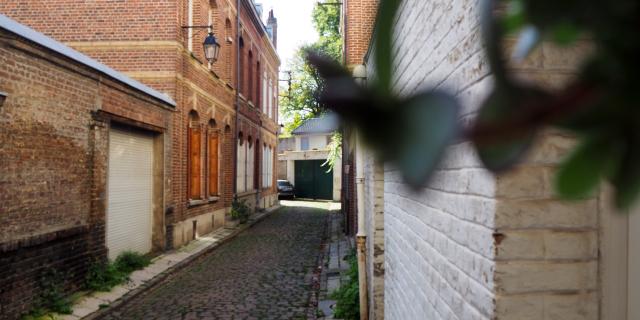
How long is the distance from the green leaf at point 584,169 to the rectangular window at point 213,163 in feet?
55.5

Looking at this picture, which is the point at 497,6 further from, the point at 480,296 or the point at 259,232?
the point at 259,232

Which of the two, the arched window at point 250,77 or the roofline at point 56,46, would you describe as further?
the arched window at point 250,77

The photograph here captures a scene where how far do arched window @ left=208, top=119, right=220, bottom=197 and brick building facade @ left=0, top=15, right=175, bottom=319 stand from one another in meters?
6.91

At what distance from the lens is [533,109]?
0.31 m

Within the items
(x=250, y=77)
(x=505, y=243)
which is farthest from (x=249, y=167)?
(x=505, y=243)

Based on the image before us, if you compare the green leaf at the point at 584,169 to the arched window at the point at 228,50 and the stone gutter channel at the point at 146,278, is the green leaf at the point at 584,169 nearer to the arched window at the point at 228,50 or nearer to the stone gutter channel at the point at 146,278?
the stone gutter channel at the point at 146,278

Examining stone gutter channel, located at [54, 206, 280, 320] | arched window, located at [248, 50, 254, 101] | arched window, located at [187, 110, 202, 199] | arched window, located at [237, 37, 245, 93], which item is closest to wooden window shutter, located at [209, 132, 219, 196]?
arched window, located at [187, 110, 202, 199]

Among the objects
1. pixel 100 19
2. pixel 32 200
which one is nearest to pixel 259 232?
pixel 100 19

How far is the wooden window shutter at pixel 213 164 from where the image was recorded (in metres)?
17.0

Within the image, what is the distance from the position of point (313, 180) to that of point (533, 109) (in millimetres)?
36189

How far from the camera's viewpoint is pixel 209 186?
55.2ft

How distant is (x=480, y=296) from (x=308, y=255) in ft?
35.7

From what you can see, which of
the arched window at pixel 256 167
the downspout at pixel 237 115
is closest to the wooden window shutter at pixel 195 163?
the downspout at pixel 237 115

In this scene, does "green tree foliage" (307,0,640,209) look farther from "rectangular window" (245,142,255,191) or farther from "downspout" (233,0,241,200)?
"rectangular window" (245,142,255,191)
